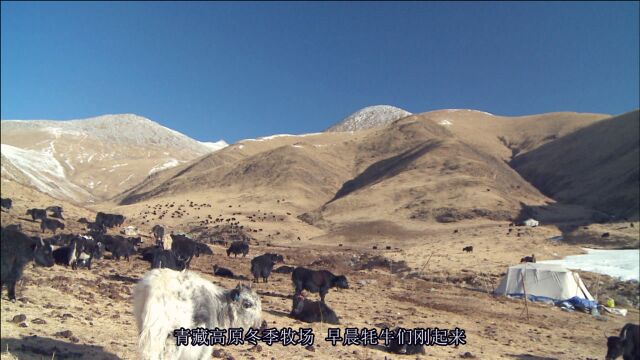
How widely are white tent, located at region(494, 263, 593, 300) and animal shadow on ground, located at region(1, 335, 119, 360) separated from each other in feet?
71.3

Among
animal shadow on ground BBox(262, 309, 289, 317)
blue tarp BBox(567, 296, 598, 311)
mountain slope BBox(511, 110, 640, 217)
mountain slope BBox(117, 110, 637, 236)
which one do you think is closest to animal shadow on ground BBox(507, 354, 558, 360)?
animal shadow on ground BBox(262, 309, 289, 317)

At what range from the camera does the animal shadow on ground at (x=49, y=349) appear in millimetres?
6986

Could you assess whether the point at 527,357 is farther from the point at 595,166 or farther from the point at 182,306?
the point at 595,166

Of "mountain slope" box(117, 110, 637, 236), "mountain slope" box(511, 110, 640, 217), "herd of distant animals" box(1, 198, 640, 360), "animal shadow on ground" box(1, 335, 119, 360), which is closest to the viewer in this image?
"herd of distant animals" box(1, 198, 640, 360)

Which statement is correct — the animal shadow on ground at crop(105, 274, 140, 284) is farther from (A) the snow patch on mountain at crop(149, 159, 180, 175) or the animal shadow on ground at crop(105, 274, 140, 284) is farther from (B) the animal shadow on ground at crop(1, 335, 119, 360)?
(A) the snow patch on mountain at crop(149, 159, 180, 175)

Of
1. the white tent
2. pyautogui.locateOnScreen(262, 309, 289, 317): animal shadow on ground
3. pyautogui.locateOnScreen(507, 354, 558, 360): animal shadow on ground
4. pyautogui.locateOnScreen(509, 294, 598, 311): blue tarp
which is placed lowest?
pyautogui.locateOnScreen(507, 354, 558, 360): animal shadow on ground

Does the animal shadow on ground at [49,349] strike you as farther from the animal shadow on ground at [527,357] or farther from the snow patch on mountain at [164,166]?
the snow patch on mountain at [164,166]

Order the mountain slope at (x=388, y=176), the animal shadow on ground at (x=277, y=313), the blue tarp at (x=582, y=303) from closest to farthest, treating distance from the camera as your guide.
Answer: the animal shadow on ground at (x=277, y=313), the blue tarp at (x=582, y=303), the mountain slope at (x=388, y=176)

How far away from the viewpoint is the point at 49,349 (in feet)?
24.2

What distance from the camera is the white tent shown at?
77.3 feet

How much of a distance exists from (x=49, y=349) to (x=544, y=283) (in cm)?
2435

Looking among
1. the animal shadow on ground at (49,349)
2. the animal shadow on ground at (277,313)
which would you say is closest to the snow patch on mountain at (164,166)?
the animal shadow on ground at (277,313)

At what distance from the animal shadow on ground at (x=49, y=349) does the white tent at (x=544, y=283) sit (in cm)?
2174

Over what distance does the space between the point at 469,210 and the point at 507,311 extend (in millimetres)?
43722
